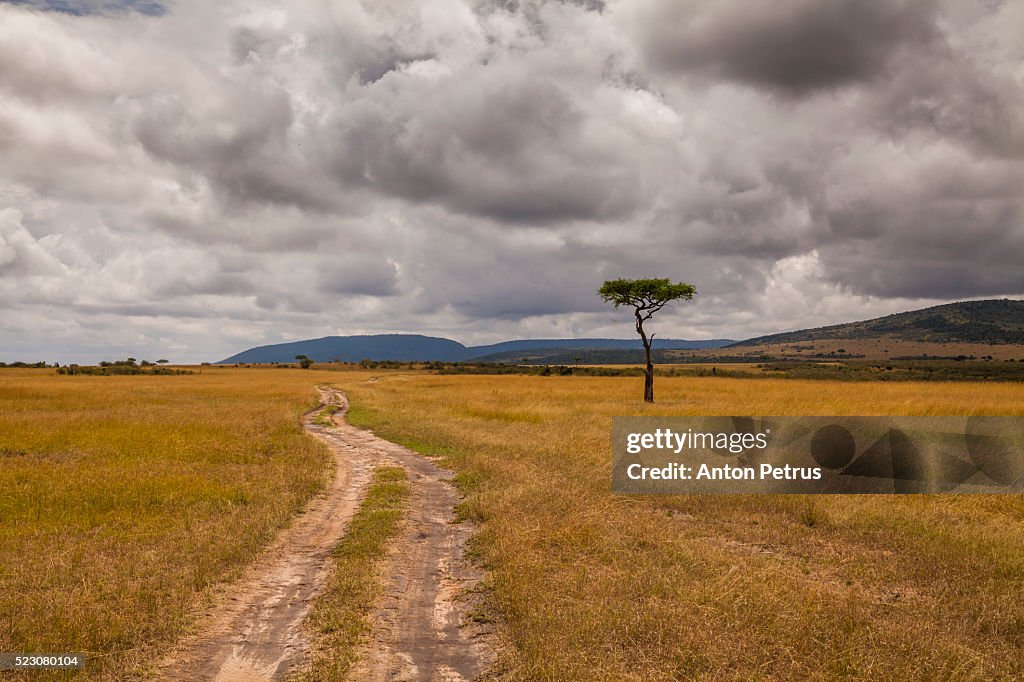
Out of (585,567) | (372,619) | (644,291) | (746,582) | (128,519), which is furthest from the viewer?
(644,291)

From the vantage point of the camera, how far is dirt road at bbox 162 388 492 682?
6223mm

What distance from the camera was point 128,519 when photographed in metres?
12.1

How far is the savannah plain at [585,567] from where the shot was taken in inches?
247

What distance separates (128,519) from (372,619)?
317 inches

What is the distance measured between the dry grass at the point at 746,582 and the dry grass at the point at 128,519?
4472mm

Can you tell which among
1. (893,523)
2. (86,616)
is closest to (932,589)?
(893,523)

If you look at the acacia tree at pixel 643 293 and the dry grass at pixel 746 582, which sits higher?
the acacia tree at pixel 643 293

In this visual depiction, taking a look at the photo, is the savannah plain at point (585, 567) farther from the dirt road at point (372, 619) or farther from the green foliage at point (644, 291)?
the green foliage at point (644, 291)

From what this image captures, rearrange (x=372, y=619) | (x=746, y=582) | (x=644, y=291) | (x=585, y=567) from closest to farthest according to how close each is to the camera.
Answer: (x=372, y=619)
(x=746, y=582)
(x=585, y=567)
(x=644, y=291)

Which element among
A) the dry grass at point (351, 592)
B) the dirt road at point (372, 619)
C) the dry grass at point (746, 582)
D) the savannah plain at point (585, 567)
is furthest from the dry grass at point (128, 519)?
the dry grass at point (746, 582)

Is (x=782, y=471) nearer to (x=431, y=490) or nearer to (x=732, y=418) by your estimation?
(x=732, y=418)

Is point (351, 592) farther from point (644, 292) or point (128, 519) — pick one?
point (644, 292)

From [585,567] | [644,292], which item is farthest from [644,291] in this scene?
[585,567]

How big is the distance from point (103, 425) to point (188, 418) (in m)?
4.19
